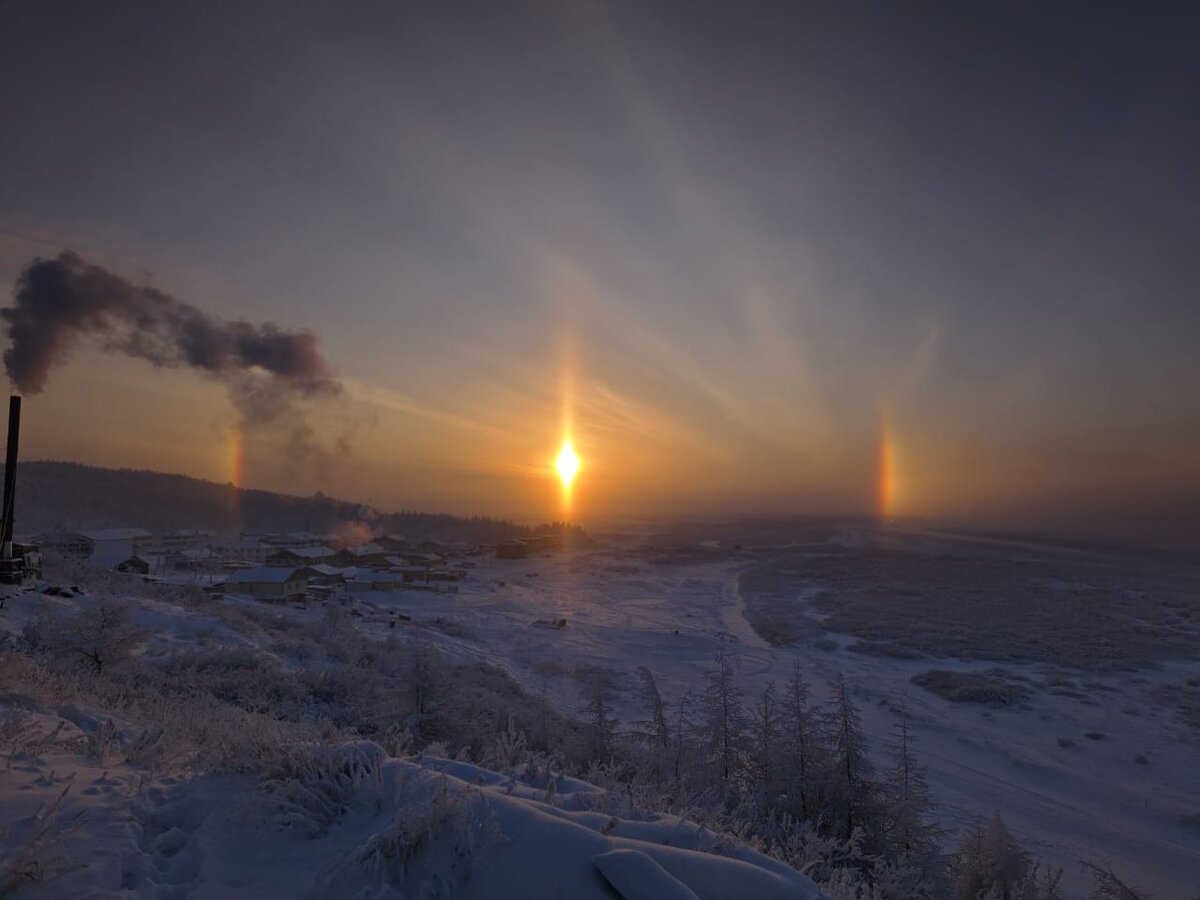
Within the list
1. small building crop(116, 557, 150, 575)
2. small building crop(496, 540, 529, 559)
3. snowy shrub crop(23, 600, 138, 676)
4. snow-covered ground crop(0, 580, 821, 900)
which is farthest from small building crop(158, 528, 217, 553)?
snow-covered ground crop(0, 580, 821, 900)

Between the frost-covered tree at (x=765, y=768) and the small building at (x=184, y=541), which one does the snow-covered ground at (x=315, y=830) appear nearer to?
the frost-covered tree at (x=765, y=768)

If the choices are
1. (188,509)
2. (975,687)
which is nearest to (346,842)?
(975,687)

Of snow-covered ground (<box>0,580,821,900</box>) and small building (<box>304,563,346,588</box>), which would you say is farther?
small building (<box>304,563,346,588</box>)

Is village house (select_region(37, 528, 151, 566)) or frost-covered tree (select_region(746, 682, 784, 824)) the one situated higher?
frost-covered tree (select_region(746, 682, 784, 824))

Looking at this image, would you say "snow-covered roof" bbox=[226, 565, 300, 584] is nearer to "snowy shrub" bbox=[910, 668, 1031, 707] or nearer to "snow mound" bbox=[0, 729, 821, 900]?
"snowy shrub" bbox=[910, 668, 1031, 707]

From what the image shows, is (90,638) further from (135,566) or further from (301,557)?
(301,557)

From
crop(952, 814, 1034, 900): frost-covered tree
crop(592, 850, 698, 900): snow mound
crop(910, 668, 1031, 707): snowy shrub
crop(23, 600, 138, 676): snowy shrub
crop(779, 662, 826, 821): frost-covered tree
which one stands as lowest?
crop(910, 668, 1031, 707): snowy shrub

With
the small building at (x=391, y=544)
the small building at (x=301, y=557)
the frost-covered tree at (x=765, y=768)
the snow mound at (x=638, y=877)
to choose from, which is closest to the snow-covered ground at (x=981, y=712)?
the frost-covered tree at (x=765, y=768)
